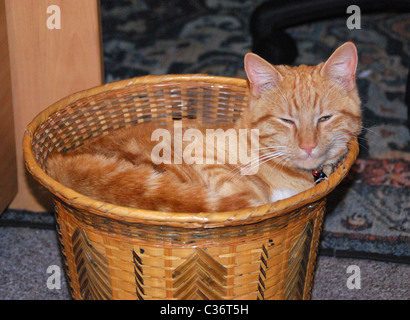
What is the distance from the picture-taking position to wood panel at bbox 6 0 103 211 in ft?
5.46

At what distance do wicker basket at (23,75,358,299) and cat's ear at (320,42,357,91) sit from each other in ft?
0.63

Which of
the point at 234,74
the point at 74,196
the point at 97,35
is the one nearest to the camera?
the point at 74,196

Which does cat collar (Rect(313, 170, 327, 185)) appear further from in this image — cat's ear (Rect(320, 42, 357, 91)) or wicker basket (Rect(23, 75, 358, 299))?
cat's ear (Rect(320, 42, 357, 91))

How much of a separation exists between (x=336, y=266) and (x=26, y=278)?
105 cm

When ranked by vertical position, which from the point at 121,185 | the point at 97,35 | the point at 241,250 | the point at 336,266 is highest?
the point at 97,35

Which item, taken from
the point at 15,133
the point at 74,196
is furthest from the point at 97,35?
the point at 74,196

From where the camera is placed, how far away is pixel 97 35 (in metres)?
1.69

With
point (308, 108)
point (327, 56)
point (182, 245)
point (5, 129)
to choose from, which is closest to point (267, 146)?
point (308, 108)

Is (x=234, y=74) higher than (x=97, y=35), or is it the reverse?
(x=97, y=35)

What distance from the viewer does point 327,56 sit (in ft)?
9.59

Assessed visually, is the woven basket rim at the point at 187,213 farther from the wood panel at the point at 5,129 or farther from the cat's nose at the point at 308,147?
the wood panel at the point at 5,129


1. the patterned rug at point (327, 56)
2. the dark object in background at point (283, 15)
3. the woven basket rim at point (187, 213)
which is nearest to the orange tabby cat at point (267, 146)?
the woven basket rim at point (187, 213)

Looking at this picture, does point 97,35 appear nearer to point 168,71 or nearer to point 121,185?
point 121,185
